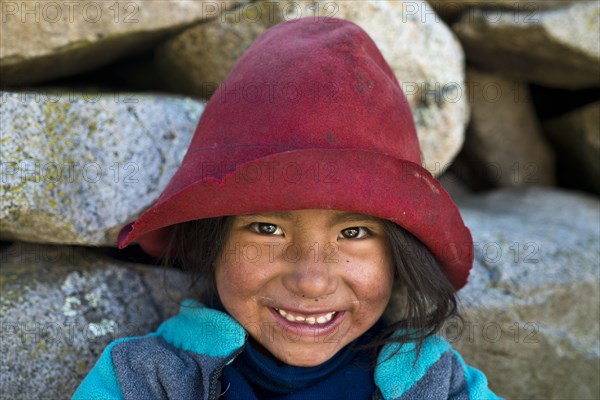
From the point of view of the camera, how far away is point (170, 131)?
1846 mm

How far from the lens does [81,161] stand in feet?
5.56

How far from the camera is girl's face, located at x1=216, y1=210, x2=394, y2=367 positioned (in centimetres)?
145

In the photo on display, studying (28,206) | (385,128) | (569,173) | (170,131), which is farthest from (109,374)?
(569,173)

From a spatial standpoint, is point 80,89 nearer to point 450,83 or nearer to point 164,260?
point 164,260

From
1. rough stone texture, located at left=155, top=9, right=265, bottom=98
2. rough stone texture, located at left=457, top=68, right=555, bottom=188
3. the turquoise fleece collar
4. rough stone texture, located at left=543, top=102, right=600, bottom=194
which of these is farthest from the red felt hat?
rough stone texture, located at left=543, top=102, right=600, bottom=194

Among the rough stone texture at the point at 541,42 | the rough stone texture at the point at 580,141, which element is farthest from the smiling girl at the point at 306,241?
the rough stone texture at the point at 580,141

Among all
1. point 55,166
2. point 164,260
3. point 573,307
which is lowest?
point 573,307

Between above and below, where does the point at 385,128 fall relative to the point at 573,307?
above

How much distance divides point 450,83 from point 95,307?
1.20 meters

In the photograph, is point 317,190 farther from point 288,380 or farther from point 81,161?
point 81,161

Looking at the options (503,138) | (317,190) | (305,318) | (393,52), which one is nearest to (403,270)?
(305,318)

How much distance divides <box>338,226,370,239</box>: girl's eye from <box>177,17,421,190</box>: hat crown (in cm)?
18

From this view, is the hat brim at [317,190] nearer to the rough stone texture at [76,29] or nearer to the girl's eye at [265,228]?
the girl's eye at [265,228]

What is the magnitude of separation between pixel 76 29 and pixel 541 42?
138 centimetres
